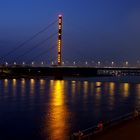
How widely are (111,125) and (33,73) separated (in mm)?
92768

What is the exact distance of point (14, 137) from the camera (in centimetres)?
1373

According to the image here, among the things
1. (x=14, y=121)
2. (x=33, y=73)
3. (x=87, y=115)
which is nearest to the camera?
(x=14, y=121)

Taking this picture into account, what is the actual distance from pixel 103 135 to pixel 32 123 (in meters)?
6.99

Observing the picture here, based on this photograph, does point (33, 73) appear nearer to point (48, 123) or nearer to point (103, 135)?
point (48, 123)

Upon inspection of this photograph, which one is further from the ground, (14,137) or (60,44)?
(60,44)

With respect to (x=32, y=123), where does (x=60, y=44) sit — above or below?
above

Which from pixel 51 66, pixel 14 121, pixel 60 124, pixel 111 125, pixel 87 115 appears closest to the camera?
pixel 111 125

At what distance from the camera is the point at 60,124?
16.4m

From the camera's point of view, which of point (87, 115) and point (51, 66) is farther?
point (51, 66)

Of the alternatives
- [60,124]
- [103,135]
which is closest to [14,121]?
[60,124]

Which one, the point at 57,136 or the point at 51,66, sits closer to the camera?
the point at 57,136

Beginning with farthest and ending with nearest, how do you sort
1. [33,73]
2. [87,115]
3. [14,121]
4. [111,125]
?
[33,73]
[87,115]
[14,121]
[111,125]

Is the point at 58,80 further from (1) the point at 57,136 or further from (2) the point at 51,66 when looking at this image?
(1) the point at 57,136

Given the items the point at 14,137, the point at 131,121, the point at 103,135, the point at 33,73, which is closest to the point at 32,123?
the point at 14,137
